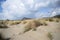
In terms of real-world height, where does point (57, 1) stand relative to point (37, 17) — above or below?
above

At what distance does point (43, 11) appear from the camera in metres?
3.57

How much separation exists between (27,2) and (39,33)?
614 mm

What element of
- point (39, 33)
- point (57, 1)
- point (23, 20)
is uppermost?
point (57, 1)

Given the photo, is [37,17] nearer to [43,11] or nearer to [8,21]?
[43,11]

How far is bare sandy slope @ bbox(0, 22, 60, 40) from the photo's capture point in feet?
11.5

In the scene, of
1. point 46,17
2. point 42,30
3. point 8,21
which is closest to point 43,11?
point 46,17

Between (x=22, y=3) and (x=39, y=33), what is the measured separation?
632 millimetres

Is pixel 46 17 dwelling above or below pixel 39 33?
above

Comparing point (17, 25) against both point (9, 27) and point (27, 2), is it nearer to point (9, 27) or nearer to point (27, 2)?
point (9, 27)

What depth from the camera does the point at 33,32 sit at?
354 centimetres

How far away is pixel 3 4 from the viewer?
358 centimetres

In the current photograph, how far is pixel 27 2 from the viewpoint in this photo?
3.61 metres

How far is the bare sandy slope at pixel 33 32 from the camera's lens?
11.5 ft

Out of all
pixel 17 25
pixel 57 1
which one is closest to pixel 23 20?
pixel 17 25
